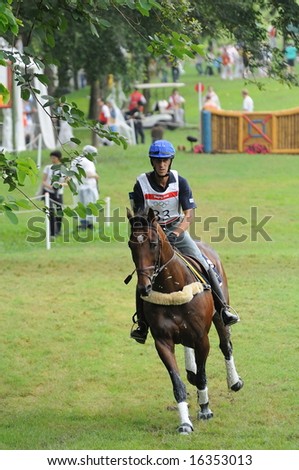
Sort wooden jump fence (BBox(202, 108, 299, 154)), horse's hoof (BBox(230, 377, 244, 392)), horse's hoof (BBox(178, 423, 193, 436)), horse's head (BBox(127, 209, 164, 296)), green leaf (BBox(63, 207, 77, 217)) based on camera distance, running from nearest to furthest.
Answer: horse's head (BBox(127, 209, 164, 296)), horse's hoof (BBox(178, 423, 193, 436)), green leaf (BBox(63, 207, 77, 217)), horse's hoof (BBox(230, 377, 244, 392)), wooden jump fence (BBox(202, 108, 299, 154))

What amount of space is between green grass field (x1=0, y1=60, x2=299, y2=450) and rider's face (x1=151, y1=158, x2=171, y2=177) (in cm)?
266

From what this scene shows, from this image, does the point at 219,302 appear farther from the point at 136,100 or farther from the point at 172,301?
the point at 136,100

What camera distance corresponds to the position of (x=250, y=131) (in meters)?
42.3

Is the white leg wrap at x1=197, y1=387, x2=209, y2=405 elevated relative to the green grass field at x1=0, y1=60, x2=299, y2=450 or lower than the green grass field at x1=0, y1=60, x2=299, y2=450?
elevated

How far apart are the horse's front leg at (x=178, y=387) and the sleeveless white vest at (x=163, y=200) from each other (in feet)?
4.34

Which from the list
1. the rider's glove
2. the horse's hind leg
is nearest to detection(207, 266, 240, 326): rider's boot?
the horse's hind leg

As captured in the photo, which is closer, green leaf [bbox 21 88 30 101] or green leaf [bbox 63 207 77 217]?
green leaf [bbox 63 207 77 217]

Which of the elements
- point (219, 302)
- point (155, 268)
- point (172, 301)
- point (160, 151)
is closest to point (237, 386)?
point (219, 302)

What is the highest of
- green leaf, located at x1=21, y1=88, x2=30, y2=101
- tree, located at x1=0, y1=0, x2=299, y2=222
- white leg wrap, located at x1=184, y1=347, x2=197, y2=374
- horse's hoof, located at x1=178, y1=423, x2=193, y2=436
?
tree, located at x1=0, y1=0, x2=299, y2=222

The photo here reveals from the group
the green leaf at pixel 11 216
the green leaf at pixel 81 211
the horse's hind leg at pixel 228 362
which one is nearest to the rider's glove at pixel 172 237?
the green leaf at pixel 81 211

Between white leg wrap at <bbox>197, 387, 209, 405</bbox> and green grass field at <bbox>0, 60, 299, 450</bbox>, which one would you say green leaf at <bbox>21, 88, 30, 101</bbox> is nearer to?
green grass field at <bbox>0, 60, 299, 450</bbox>

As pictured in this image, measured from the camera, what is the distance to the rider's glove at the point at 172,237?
11.8 m

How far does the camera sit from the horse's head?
10729 mm

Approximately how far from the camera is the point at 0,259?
76.6 feet
